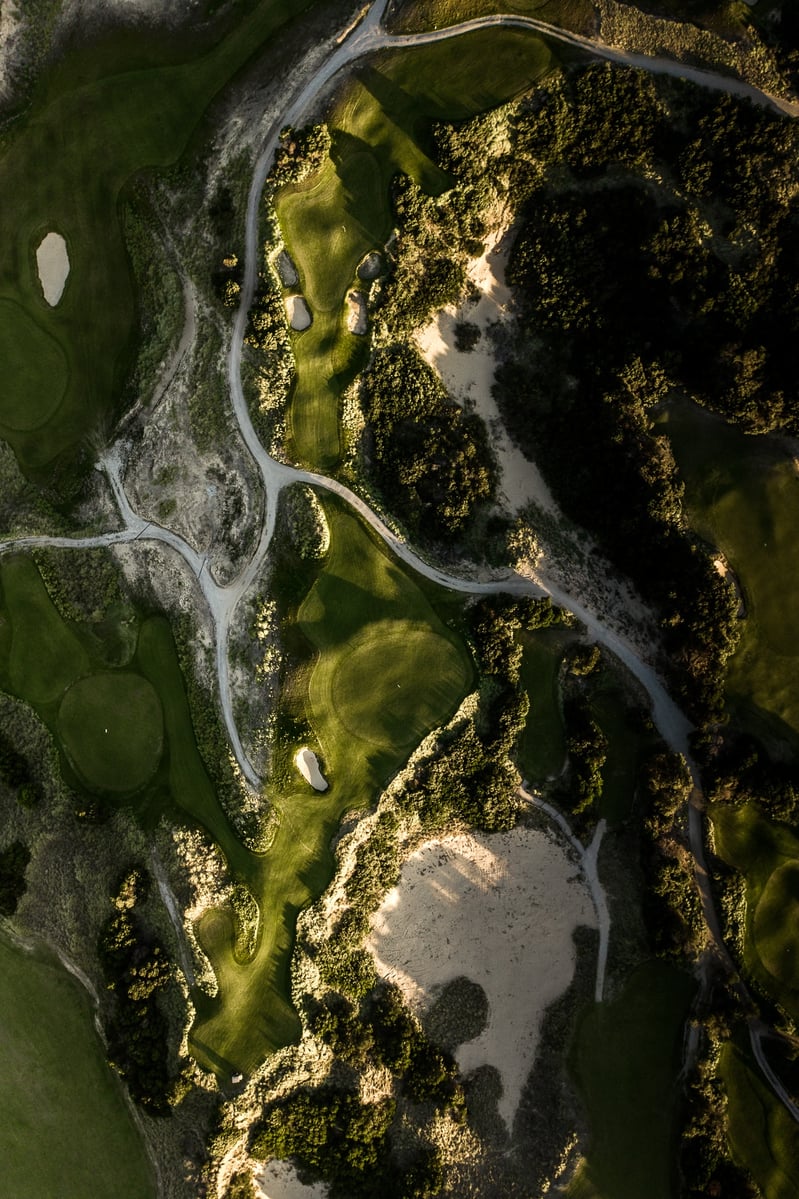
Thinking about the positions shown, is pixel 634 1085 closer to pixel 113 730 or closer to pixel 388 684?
pixel 388 684

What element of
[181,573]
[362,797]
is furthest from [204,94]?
[362,797]

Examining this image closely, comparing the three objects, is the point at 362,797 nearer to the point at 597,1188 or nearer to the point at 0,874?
the point at 0,874

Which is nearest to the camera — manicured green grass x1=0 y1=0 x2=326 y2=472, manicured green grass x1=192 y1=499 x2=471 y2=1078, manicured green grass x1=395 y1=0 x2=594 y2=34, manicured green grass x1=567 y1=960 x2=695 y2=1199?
manicured green grass x1=395 y1=0 x2=594 y2=34

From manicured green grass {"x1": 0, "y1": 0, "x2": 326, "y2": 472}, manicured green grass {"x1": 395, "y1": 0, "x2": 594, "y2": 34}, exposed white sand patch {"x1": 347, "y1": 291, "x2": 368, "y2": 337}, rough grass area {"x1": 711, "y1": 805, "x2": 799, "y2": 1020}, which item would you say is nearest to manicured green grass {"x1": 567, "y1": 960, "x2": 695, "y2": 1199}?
rough grass area {"x1": 711, "y1": 805, "x2": 799, "y2": 1020}

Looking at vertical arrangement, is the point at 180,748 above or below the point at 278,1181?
above

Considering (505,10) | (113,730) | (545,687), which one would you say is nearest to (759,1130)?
(545,687)

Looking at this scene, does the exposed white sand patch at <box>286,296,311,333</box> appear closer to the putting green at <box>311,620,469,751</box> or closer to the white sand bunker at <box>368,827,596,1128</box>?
the putting green at <box>311,620,469,751</box>
